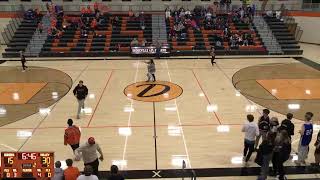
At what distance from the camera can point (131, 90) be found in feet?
61.2

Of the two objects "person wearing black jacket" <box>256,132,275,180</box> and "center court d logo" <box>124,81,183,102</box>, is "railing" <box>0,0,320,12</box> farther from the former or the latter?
"person wearing black jacket" <box>256,132,275,180</box>

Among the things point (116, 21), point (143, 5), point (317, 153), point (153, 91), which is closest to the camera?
point (317, 153)

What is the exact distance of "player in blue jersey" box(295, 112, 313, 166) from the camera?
33.6 feet

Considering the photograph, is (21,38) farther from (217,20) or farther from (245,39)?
(245,39)

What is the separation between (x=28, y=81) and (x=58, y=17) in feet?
45.8

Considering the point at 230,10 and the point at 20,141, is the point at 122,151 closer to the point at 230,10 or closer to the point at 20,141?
the point at 20,141

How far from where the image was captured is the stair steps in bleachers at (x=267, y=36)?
95.0 feet

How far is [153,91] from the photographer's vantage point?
60.4 feet

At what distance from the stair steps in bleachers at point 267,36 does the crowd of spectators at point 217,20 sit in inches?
27.1

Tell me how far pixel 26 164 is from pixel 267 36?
2677 cm

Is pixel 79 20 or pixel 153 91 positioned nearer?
pixel 153 91

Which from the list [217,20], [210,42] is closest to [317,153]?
[210,42]

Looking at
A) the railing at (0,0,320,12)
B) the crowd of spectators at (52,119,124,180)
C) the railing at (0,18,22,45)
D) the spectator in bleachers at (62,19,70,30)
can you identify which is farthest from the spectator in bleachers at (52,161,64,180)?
the railing at (0,0,320,12)

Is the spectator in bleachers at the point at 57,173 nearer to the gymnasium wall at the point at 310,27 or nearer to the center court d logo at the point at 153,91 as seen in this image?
the center court d logo at the point at 153,91
